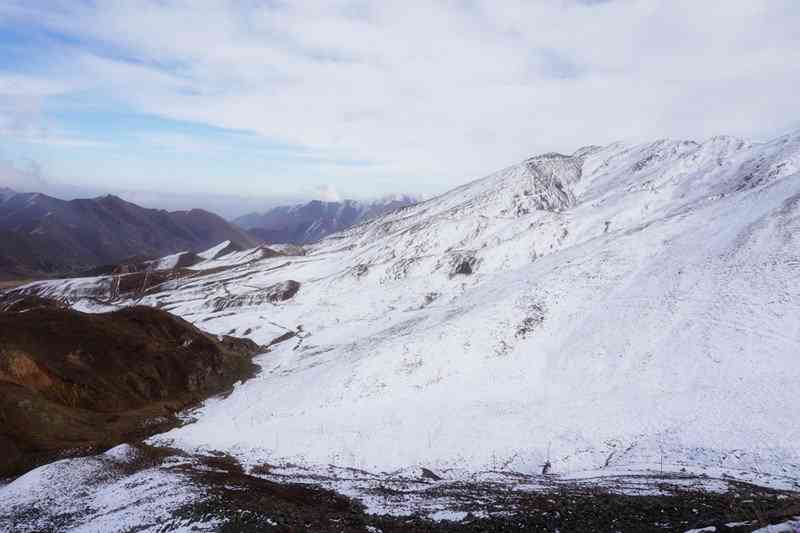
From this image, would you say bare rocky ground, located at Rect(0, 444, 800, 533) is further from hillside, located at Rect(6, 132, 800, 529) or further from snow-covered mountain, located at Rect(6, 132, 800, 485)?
snow-covered mountain, located at Rect(6, 132, 800, 485)

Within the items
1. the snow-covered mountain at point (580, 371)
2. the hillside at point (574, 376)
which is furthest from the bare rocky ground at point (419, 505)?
the snow-covered mountain at point (580, 371)

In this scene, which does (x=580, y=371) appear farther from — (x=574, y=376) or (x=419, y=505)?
(x=419, y=505)

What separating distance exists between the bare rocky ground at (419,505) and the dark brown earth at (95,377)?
8034 millimetres

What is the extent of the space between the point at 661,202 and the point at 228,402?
322 feet

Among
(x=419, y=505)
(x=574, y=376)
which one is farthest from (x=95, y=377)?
(x=574, y=376)

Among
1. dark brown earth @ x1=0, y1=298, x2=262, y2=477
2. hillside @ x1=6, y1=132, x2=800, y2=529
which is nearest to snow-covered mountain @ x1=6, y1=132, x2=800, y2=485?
hillside @ x1=6, y1=132, x2=800, y2=529

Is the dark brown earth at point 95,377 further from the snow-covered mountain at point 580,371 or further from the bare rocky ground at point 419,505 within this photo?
the bare rocky ground at point 419,505

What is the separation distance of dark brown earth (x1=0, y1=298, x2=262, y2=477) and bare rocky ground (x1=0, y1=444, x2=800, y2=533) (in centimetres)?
803

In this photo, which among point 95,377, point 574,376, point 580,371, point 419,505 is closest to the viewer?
point 419,505

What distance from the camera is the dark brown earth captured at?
2884 centimetres

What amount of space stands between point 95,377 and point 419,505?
3286 centimetres

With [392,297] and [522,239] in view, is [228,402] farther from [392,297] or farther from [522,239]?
[522,239]

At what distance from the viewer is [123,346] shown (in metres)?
45.0

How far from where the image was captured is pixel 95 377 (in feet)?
128
